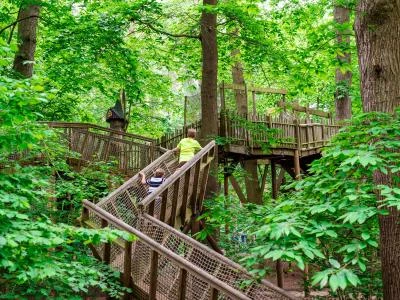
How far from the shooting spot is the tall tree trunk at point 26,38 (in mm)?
A: 10406

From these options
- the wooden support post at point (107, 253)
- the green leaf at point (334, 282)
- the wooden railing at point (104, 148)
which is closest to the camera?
the green leaf at point (334, 282)

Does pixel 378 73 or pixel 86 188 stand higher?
pixel 378 73

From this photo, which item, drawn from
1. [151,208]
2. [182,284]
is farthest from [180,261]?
[151,208]

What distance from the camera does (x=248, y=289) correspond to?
5238 mm

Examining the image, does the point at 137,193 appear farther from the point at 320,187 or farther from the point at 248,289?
the point at 320,187

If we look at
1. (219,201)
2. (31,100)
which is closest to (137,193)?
(219,201)

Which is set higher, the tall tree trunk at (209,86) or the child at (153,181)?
the tall tree trunk at (209,86)

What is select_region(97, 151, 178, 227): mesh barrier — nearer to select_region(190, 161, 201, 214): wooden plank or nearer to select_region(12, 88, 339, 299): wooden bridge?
select_region(12, 88, 339, 299): wooden bridge

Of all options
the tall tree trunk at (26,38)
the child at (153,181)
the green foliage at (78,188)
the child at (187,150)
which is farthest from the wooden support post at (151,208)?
the tall tree trunk at (26,38)

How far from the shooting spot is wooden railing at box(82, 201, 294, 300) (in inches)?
204

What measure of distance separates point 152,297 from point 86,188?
11.6ft

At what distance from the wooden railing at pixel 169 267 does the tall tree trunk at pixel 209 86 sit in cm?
494

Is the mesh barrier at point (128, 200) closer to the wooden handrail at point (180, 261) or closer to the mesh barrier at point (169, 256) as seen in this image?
the mesh barrier at point (169, 256)

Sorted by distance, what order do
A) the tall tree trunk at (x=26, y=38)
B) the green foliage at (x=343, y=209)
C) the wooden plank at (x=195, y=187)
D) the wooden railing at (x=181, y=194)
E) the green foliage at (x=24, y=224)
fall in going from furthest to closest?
the tall tree trunk at (x=26, y=38) → the wooden plank at (x=195, y=187) → the wooden railing at (x=181, y=194) → the green foliage at (x=24, y=224) → the green foliage at (x=343, y=209)
